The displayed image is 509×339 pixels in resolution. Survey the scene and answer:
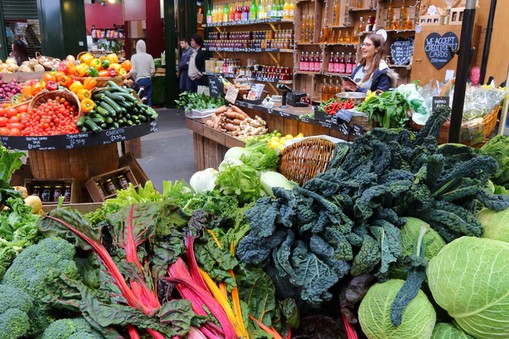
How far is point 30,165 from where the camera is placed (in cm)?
385

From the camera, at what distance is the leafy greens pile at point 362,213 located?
1.31 m

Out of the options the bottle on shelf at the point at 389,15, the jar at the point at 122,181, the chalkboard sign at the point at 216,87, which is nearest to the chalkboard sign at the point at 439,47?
the bottle on shelf at the point at 389,15

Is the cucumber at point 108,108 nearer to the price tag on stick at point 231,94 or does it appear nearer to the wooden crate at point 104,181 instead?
the wooden crate at point 104,181

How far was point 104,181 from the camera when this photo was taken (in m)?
3.87

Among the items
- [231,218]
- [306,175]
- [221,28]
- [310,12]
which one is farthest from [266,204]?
[221,28]

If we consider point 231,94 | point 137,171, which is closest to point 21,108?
point 137,171

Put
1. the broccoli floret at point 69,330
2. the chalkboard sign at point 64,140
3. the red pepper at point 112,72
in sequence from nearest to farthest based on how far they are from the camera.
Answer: the broccoli floret at point 69,330 → the chalkboard sign at point 64,140 → the red pepper at point 112,72

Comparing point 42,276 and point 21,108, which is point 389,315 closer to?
point 42,276

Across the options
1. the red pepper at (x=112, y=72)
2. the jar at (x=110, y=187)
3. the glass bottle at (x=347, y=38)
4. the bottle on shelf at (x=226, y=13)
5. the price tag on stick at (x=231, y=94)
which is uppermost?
the bottle on shelf at (x=226, y=13)

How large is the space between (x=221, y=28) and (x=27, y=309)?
34.6 feet

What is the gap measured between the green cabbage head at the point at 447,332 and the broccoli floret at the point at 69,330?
1066mm

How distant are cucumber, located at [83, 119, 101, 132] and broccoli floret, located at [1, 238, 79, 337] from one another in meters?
2.07

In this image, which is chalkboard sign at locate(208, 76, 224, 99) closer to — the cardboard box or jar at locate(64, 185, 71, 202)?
the cardboard box

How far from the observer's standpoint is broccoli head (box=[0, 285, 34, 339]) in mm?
1046
